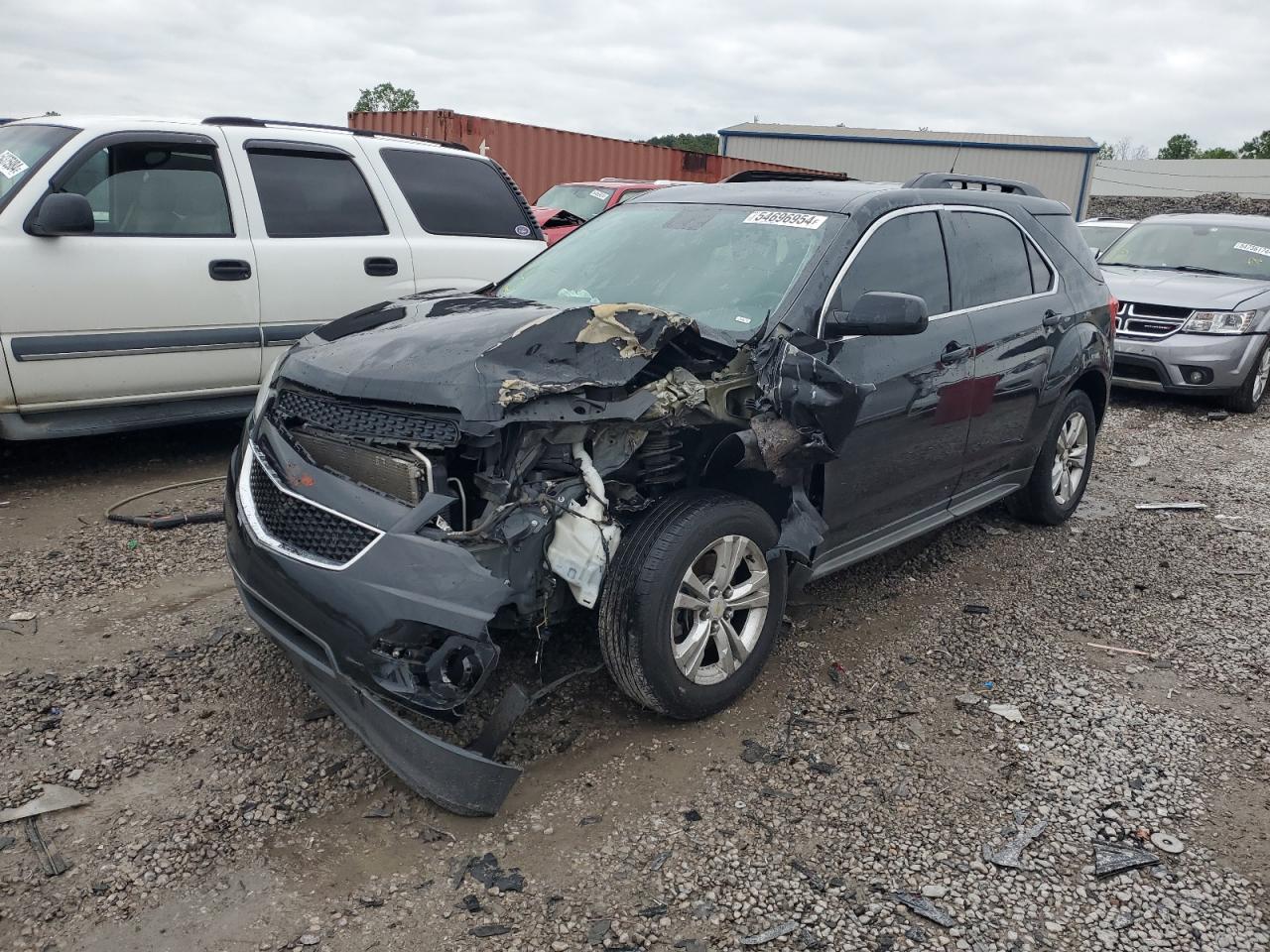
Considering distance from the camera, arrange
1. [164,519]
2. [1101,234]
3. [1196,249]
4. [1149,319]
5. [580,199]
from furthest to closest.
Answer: [580,199] < [1101,234] < [1196,249] < [1149,319] < [164,519]

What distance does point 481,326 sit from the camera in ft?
10.6

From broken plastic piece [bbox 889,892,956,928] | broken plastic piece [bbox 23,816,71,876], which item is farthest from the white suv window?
broken plastic piece [bbox 889,892,956,928]

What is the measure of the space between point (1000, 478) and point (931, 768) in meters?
2.08

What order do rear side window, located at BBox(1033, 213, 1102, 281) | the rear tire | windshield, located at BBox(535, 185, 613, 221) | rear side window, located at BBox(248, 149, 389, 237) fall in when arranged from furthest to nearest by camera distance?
1. windshield, located at BBox(535, 185, 613, 221)
2. rear side window, located at BBox(248, 149, 389, 237)
3. the rear tire
4. rear side window, located at BBox(1033, 213, 1102, 281)

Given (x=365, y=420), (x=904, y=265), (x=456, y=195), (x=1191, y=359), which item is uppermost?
(x=456, y=195)

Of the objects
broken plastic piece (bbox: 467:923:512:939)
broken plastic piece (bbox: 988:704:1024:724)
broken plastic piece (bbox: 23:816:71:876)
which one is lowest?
broken plastic piece (bbox: 467:923:512:939)

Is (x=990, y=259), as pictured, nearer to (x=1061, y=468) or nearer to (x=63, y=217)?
(x=1061, y=468)

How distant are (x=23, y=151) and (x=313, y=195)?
150cm

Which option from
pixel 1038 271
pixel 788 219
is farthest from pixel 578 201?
pixel 788 219

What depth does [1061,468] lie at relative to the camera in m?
5.38

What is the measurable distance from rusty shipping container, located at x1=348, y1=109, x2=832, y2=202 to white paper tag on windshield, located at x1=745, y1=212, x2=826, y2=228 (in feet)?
46.0

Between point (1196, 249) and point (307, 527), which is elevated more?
point (1196, 249)

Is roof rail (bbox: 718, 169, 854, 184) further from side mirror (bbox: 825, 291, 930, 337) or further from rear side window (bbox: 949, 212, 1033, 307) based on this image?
side mirror (bbox: 825, 291, 930, 337)

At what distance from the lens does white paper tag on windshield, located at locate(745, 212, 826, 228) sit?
3838 mm
